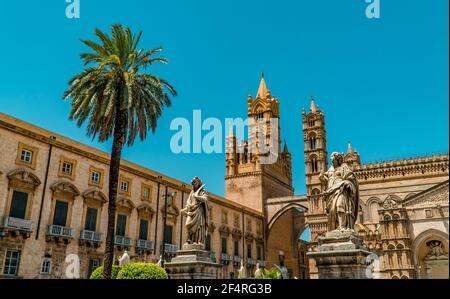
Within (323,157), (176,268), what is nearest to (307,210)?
(323,157)

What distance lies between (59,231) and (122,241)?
18.8ft

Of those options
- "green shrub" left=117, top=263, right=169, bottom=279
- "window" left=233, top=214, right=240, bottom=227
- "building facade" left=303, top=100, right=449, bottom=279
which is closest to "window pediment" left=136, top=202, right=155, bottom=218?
"window" left=233, top=214, right=240, bottom=227

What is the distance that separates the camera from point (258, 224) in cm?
5588

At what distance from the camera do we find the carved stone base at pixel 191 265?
37.9 ft

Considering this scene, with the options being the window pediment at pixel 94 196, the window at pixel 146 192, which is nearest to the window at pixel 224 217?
the window at pixel 146 192

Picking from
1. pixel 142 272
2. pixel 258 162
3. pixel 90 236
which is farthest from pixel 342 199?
pixel 258 162

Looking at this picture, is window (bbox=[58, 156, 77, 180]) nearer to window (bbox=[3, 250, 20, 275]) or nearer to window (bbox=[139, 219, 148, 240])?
window (bbox=[3, 250, 20, 275])

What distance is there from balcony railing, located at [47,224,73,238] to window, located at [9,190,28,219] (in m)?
1.96

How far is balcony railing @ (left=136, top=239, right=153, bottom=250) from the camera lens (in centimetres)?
3222

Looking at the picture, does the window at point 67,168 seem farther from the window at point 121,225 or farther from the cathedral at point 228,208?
the window at point 121,225

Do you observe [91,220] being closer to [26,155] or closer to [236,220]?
[26,155]

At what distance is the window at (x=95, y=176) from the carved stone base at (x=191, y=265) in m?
19.4
